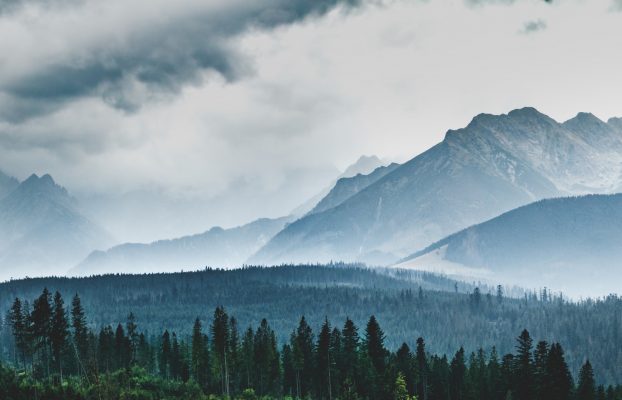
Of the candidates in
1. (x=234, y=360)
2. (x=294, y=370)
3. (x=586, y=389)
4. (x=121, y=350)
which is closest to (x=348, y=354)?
(x=294, y=370)

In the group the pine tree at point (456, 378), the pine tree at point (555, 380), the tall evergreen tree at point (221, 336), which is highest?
the tall evergreen tree at point (221, 336)

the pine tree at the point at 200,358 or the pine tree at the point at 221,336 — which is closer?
the pine tree at the point at 221,336

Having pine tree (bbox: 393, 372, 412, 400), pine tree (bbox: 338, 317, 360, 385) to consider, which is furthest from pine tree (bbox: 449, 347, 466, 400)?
pine tree (bbox: 393, 372, 412, 400)

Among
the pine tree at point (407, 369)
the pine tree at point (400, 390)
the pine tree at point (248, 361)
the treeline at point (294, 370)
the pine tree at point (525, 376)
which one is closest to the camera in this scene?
the pine tree at point (400, 390)

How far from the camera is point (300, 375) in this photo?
533 feet

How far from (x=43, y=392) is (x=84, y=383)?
75.9ft

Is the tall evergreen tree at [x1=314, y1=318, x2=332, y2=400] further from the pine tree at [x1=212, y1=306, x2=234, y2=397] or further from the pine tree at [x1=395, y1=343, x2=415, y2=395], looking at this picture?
the pine tree at [x1=212, y1=306, x2=234, y2=397]

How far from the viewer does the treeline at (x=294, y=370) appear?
126438 millimetres

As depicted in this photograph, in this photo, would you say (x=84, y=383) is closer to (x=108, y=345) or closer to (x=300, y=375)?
(x=108, y=345)

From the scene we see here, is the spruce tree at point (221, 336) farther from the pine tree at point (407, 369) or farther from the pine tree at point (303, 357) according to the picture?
the pine tree at point (407, 369)

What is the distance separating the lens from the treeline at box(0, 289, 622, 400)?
415 feet

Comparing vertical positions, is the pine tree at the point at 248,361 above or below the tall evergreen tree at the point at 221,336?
below

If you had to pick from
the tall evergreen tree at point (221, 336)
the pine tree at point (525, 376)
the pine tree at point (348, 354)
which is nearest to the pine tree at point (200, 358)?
the tall evergreen tree at point (221, 336)

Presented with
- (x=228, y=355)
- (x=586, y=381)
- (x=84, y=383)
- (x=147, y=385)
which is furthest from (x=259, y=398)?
(x=586, y=381)
